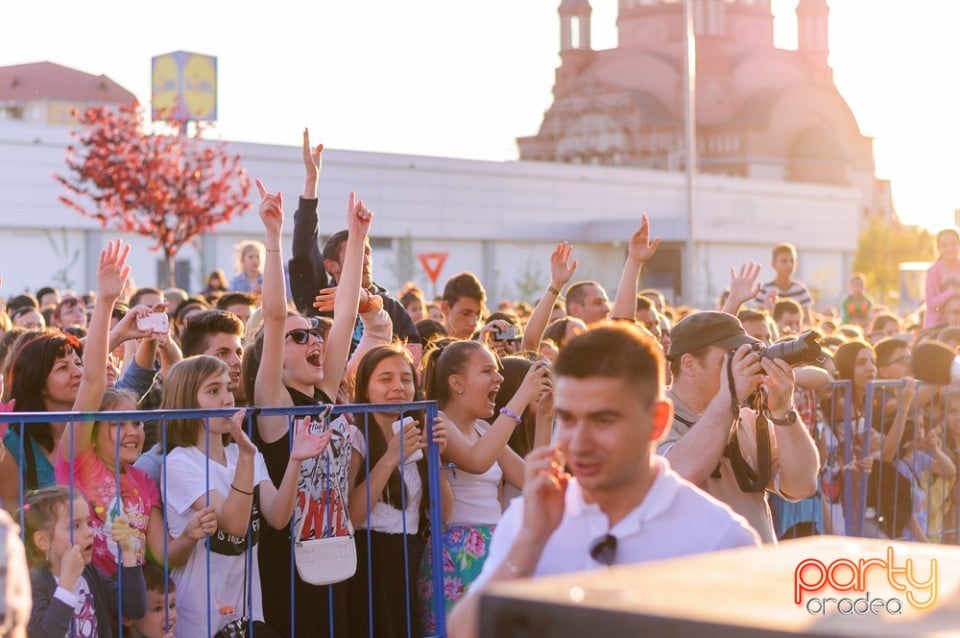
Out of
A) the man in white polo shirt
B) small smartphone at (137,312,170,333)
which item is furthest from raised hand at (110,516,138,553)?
the man in white polo shirt

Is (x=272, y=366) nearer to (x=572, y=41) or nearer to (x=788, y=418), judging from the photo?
(x=788, y=418)

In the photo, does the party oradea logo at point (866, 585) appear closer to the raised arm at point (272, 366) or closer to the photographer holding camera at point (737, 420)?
the photographer holding camera at point (737, 420)

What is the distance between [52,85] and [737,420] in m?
83.9

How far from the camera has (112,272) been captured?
20.9 ft

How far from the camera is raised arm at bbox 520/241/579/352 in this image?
880 cm

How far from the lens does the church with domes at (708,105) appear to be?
84625mm

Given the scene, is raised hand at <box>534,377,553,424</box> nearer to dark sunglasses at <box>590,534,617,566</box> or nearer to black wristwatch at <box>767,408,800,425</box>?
black wristwatch at <box>767,408,800,425</box>

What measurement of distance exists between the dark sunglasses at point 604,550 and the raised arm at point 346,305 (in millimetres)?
3658

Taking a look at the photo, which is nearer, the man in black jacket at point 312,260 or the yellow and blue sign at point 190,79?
the man in black jacket at point 312,260

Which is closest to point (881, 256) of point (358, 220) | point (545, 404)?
point (545, 404)

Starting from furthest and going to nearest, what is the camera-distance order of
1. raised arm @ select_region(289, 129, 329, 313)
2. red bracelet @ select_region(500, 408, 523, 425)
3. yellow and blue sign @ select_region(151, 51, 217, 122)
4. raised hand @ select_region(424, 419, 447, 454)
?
1. yellow and blue sign @ select_region(151, 51, 217, 122)
2. raised arm @ select_region(289, 129, 329, 313)
3. red bracelet @ select_region(500, 408, 523, 425)
4. raised hand @ select_region(424, 419, 447, 454)

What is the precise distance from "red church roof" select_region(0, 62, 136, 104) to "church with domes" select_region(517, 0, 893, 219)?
80.5ft

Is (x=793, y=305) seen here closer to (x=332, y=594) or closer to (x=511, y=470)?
(x=511, y=470)

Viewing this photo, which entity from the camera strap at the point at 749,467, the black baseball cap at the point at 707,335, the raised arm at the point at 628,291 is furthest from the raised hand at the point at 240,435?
the raised arm at the point at 628,291
